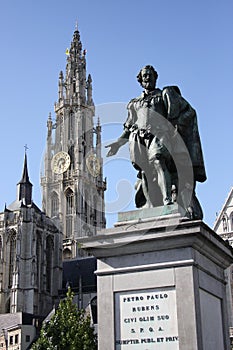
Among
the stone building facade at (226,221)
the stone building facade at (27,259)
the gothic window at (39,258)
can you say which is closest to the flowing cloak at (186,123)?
the stone building facade at (226,221)

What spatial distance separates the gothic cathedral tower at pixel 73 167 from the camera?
86.4 meters

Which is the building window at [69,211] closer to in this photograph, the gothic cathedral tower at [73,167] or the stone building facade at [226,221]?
the gothic cathedral tower at [73,167]

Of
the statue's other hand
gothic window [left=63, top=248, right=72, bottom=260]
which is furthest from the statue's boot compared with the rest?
gothic window [left=63, top=248, right=72, bottom=260]

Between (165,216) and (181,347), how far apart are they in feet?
5.69

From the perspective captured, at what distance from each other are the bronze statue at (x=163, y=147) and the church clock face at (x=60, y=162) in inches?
3235

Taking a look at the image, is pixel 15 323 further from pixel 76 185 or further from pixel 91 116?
pixel 91 116

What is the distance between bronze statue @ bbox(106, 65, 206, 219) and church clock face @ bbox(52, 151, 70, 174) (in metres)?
82.2

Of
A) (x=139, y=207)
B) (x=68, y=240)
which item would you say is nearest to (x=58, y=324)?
(x=139, y=207)

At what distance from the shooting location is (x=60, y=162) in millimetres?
91125

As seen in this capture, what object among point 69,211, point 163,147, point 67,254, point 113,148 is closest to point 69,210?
point 69,211

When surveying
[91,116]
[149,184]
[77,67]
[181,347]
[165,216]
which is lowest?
[181,347]

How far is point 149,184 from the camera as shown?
8031 mm

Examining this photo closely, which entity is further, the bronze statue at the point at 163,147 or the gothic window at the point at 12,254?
the gothic window at the point at 12,254

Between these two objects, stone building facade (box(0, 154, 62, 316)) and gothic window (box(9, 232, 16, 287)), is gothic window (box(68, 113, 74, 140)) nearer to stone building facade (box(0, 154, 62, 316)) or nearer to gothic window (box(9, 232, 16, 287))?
stone building facade (box(0, 154, 62, 316))
